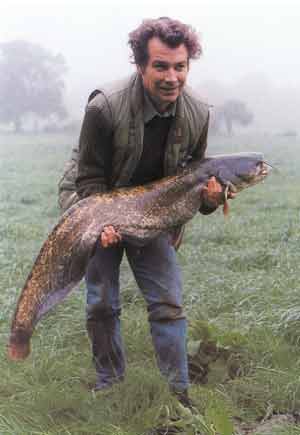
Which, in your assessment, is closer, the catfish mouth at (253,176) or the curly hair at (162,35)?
the curly hair at (162,35)

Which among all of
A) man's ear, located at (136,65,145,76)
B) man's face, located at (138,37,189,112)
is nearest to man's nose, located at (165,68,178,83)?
man's face, located at (138,37,189,112)

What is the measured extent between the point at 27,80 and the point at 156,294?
5.84 metres

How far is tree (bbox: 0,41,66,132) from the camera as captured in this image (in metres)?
7.62

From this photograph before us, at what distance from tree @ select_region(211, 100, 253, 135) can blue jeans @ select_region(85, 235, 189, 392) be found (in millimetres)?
5070

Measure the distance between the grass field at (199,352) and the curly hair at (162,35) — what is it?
139 centimetres

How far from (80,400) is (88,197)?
2.95ft

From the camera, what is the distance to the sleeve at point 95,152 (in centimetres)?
269

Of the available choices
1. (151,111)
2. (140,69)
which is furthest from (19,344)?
(140,69)

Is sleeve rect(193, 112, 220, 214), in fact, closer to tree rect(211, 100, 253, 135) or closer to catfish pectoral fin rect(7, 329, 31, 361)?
catfish pectoral fin rect(7, 329, 31, 361)

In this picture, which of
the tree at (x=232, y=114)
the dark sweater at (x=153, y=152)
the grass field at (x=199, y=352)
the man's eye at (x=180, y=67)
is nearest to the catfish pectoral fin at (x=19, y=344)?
the grass field at (x=199, y=352)

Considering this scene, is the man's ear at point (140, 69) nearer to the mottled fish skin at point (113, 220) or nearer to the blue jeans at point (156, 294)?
the mottled fish skin at point (113, 220)

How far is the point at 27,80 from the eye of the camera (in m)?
8.20

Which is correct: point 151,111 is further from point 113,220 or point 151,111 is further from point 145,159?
point 113,220

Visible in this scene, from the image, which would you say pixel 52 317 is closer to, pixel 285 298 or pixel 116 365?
pixel 116 365
